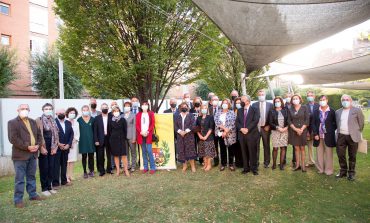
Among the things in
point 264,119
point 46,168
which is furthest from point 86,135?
point 264,119

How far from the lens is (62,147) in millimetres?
6539

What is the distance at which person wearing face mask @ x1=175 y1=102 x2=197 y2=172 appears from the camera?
7.84 m

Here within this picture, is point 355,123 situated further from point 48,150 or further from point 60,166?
point 60,166

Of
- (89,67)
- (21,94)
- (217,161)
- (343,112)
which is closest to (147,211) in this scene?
(217,161)

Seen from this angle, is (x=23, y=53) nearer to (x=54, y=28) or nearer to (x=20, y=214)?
(x=54, y=28)

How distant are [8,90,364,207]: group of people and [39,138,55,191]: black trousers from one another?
2 cm

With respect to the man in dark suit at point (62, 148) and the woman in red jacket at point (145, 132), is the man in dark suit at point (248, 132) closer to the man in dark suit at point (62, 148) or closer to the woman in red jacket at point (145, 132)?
the woman in red jacket at point (145, 132)

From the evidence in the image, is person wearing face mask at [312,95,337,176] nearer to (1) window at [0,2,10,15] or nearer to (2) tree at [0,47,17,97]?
(2) tree at [0,47,17,97]

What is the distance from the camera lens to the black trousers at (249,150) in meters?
7.31

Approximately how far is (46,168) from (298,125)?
19.8 ft

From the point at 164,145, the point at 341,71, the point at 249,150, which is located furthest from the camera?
the point at 164,145

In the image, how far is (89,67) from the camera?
9.77 meters

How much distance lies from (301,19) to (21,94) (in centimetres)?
2446

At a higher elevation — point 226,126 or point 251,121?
point 251,121
